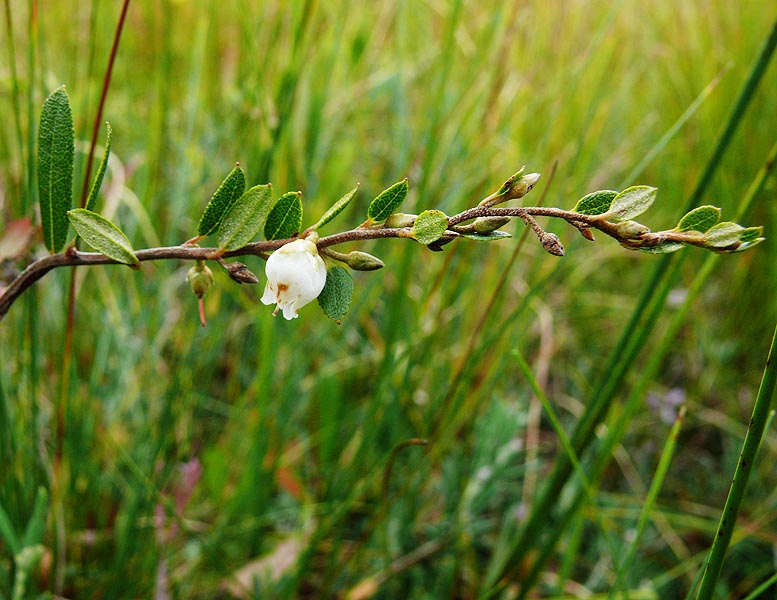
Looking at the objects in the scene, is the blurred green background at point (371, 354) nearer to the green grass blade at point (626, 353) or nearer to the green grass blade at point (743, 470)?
the green grass blade at point (626, 353)

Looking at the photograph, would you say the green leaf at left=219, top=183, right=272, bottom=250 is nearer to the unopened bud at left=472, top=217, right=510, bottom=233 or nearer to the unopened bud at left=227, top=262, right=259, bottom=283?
the unopened bud at left=227, top=262, right=259, bottom=283

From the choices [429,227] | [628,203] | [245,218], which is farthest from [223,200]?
[628,203]

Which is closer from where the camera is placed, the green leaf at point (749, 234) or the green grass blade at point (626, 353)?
the green leaf at point (749, 234)

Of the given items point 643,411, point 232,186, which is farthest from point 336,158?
point 232,186

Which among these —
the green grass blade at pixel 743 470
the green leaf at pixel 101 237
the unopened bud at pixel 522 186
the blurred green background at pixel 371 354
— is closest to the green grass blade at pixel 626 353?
the blurred green background at pixel 371 354

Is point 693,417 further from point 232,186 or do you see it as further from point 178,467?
point 232,186

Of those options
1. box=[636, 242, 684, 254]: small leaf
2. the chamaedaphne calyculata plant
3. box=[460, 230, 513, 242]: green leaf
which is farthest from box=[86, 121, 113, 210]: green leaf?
box=[636, 242, 684, 254]: small leaf
